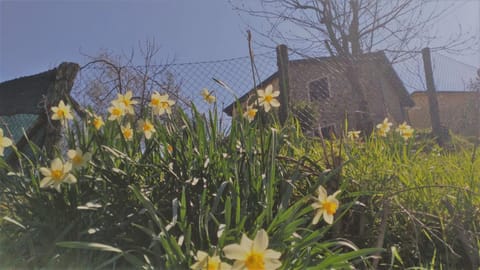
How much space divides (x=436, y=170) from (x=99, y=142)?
1202mm

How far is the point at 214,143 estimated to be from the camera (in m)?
1.13

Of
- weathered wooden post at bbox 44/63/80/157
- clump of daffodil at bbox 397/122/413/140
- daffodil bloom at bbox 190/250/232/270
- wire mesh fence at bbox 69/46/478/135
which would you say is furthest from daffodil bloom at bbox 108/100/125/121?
wire mesh fence at bbox 69/46/478/135

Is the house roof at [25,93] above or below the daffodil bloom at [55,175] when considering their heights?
above

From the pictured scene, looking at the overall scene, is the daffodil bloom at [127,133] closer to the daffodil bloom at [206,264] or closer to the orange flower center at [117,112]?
the orange flower center at [117,112]

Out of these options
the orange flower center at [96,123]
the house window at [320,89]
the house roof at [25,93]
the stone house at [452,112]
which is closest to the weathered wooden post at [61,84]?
the house roof at [25,93]

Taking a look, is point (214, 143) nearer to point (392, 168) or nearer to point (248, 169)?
point (248, 169)

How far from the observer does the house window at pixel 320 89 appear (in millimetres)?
4750

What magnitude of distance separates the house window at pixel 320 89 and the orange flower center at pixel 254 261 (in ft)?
13.9

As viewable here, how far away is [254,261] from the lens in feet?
1.89

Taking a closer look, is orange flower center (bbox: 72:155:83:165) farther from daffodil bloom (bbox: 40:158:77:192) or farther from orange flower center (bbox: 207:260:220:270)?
orange flower center (bbox: 207:260:220:270)

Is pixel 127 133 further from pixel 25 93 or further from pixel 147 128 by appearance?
pixel 25 93

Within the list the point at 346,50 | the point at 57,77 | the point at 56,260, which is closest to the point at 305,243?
the point at 56,260

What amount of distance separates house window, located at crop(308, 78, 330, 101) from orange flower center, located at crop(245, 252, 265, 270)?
4.25 meters

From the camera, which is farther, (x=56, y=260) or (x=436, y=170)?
(x=436, y=170)
